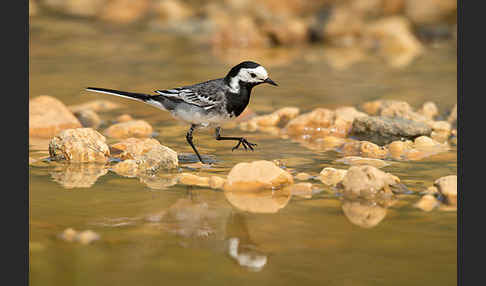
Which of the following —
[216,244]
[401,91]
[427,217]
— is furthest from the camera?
[401,91]

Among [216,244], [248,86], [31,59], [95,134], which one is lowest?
[216,244]

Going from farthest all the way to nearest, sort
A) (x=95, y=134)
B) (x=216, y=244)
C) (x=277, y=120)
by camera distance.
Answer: (x=277, y=120) < (x=95, y=134) < (x=216, y=244)

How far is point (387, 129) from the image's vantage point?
26.1ft

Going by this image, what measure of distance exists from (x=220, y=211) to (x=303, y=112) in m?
3.98

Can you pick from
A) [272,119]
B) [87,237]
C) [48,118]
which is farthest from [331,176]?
[48,118]

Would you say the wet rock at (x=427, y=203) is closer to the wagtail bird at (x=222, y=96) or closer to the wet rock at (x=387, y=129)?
the wagtail bird at (x=222, y=96)

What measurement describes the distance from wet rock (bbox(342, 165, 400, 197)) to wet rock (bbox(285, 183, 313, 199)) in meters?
0.34

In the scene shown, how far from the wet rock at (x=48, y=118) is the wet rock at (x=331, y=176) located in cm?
330

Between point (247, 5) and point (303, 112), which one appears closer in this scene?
point (303, 112)

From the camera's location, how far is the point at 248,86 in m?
6.96

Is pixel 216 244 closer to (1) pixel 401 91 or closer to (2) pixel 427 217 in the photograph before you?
(2) pixel 427 217

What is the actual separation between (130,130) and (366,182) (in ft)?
10.8

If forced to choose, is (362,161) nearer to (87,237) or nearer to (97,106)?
(87,237)

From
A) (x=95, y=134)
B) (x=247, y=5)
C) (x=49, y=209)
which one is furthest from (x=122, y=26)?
(x=49, y=209)
